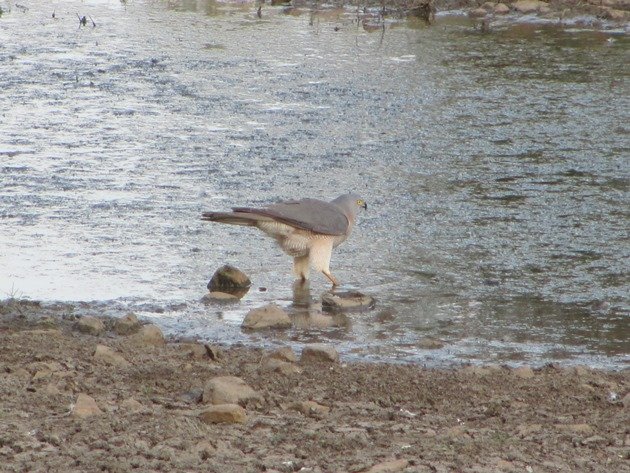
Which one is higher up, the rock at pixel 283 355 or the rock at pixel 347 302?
the rock at pixel 283 355

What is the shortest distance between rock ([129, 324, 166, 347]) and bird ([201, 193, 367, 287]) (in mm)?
1464

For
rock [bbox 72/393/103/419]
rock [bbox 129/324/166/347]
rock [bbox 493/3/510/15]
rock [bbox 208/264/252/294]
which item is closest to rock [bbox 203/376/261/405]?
rock [bbox 72/393/103/419]

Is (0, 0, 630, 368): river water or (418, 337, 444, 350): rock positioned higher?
(0, 0, 630, 368): river water

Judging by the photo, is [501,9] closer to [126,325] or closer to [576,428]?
[126,325]

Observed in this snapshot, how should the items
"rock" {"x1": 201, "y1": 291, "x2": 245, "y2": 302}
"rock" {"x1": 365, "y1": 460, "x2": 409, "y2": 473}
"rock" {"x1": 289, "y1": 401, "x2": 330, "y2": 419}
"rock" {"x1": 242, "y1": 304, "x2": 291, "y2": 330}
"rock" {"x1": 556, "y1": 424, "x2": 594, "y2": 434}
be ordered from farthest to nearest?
"rock" {"x1": 201, "y1": 291, "x2": 245, "y2": 302} < "rock" {"x1": 242, "y1": 304, "x2": 291, "y2": 330} < "rock" {"x1": 289, "y1": 401, "x2": 330, "y2": 419} < "rock" {"x1": 556, "y1": 424, "x2": 594, "y2": 434} < "rock" {"x1": 365, "y1": 460, "x2": 409, "y2": 473}

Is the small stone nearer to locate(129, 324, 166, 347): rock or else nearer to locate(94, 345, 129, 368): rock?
locate(94, 345, 129, 368): rock

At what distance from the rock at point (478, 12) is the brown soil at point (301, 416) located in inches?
643

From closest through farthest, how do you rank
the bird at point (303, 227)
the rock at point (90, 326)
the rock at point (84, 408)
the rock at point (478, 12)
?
the rock at point (84, 408) < the rock at point (90, 326) < the bird at point (303, 227) < the rock at point (478, 12)

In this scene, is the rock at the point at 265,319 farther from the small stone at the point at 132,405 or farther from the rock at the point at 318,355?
the small stone at the point at 132,405

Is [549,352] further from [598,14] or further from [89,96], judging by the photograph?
[598,14]

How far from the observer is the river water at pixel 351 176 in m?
8.12

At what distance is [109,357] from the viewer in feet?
20.5

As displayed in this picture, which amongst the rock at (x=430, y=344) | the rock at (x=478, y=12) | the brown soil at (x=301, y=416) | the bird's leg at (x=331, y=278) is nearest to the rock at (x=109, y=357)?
the brown soil at (x=301, y=416)

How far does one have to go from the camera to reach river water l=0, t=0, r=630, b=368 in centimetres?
812
